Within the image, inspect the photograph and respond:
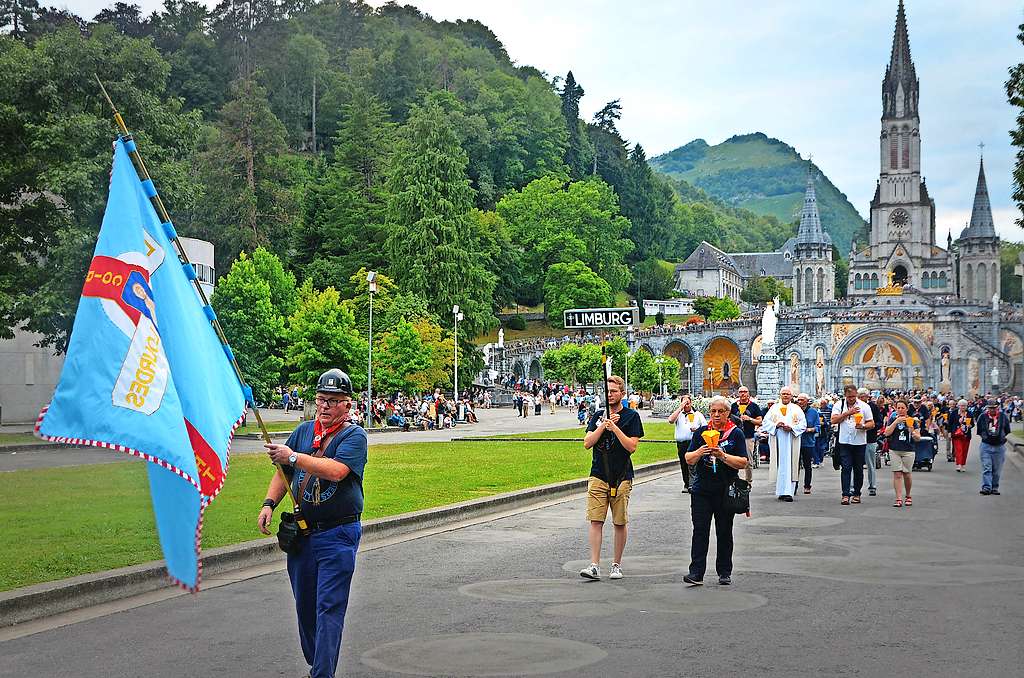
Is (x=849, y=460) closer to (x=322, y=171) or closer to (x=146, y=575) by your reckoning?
(x=146, y=575)

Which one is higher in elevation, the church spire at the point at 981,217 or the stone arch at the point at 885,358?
the church spire at the point at 981,217

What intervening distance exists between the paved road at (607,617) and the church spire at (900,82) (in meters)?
160

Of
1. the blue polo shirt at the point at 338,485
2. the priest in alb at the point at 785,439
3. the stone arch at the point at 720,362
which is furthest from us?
the stone arch at the point at 720,362

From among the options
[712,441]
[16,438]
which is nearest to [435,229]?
[16,438]

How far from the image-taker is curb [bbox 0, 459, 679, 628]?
9.30 metres

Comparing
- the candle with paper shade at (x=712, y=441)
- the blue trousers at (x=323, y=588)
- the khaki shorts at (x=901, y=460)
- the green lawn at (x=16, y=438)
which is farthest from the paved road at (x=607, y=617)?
the green lawn at (x=16, y=438)

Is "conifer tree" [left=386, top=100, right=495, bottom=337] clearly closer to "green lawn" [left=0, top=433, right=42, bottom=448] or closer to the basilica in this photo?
the basilica

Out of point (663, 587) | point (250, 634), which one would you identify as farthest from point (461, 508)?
point (250, 634)

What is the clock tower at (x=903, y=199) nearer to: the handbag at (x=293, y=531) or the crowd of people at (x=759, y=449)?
the crowd of people at (x=759, y=449)

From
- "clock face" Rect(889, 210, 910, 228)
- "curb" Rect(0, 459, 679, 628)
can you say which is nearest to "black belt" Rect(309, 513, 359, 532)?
"curb" Rect(0, 459, 679, 628)

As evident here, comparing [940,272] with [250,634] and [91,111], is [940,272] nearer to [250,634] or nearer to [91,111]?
[91,111]

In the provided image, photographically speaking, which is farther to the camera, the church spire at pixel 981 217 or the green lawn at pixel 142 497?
the church spire at pixel 981 217

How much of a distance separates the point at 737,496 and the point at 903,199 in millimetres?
162712

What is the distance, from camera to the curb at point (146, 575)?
930 centimetres
